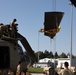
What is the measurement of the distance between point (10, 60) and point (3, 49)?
0.36 m

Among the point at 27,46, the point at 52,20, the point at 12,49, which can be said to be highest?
the point at 52,20

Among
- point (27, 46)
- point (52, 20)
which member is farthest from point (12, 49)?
point (52, 20)

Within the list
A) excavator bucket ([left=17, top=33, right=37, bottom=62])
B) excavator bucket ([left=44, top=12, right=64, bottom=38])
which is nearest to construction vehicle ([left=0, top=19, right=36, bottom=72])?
excavator bucket ([left=17, top=33, right=37, bottom=62])

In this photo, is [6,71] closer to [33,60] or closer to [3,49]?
[3,49]

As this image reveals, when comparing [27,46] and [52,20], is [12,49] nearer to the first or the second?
[27,46]

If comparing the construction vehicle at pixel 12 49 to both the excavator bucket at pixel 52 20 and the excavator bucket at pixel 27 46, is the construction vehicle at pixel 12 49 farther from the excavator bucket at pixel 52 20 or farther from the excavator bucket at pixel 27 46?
the excavator bucket at pixel 52 20

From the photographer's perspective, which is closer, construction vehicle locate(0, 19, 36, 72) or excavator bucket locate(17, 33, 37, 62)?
construction vehicle locate(0, 19, 36, 72)

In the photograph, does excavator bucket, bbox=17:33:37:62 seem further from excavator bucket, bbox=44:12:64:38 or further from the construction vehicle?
excavator bucket, bbox=44:12:64:38

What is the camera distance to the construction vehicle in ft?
30.1

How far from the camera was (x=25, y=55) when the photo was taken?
1120 cm

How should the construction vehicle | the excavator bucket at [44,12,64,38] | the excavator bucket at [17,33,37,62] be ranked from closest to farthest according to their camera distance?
the construction vehicle < the excavator bucket at [44,12,64,38] < the excavator bucket at [17,33,37,62]

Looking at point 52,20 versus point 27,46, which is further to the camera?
point 27,46

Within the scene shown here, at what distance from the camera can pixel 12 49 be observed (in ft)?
31.6

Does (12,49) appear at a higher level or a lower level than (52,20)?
lower
